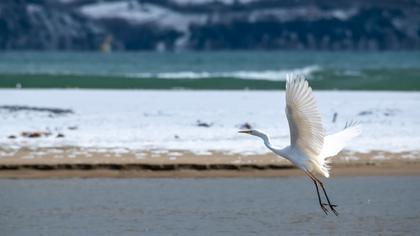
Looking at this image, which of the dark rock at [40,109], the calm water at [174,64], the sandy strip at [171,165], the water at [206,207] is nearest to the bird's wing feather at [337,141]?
the water at [206,207]

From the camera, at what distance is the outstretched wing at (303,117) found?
12211 millimetres

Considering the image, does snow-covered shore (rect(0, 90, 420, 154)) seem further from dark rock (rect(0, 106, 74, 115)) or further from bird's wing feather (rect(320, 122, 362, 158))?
bird's wing feather (rect(320, 122, 362, 158))

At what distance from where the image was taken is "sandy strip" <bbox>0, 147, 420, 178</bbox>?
17.0 meters

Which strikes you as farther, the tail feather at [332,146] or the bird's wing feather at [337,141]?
the bird's wing feather at [337,141]

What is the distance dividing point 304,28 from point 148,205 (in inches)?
Result: 4340

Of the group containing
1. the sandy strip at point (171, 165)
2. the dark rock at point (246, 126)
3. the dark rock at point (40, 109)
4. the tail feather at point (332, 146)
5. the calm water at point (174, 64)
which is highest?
the tail feather at point (332, 146)

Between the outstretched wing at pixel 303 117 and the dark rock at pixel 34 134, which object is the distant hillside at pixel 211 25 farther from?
the outstretched wing at pixel 303 117

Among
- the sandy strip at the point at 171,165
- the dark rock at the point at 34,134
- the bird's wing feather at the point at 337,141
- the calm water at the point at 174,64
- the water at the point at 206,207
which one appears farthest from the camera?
the calm water at the point at 174,64

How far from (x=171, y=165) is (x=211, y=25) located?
112719 mm

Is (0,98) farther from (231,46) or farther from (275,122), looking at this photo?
(231,46)

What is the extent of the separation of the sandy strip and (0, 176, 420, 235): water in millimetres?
258

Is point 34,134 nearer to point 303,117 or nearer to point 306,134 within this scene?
point 306,134

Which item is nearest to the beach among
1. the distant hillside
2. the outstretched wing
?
the outstretched wing

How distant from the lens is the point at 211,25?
129500mm
